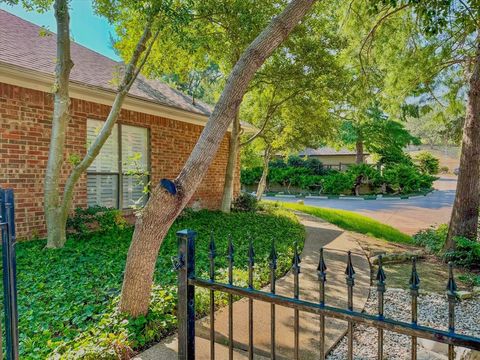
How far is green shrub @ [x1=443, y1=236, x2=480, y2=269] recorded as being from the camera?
21.2 ft

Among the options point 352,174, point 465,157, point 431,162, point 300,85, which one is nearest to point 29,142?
point 300,85

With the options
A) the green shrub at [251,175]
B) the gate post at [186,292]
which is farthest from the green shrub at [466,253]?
the green shrub at [251,175]

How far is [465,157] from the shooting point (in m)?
7.01

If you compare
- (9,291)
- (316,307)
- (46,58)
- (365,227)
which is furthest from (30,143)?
(365,227)

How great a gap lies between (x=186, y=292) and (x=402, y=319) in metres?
3.07

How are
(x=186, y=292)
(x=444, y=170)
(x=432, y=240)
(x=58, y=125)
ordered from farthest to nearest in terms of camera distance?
Result: (x=444, y=170), (x=432, y=240), (x=58, y=125), (x=186, y=292)

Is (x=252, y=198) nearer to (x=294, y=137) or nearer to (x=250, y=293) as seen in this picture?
(x=294, y=137)

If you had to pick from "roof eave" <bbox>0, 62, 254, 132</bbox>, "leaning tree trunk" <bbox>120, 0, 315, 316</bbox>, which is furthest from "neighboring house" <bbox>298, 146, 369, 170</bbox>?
"leaning tree trunk" <bbox>120, 0, 315, 316</bbox>

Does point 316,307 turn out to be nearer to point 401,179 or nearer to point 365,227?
point 365,227

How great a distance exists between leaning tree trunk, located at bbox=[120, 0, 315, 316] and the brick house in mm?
1963

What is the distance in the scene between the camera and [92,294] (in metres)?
3.97

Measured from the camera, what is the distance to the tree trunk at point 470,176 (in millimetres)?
6852

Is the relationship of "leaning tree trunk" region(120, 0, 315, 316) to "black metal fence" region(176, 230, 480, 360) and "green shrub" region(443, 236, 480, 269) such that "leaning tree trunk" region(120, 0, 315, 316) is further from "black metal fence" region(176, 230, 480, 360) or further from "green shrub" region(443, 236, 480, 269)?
"green shrub" region(443, 236, 480, 269)

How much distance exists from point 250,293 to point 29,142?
603 cm
